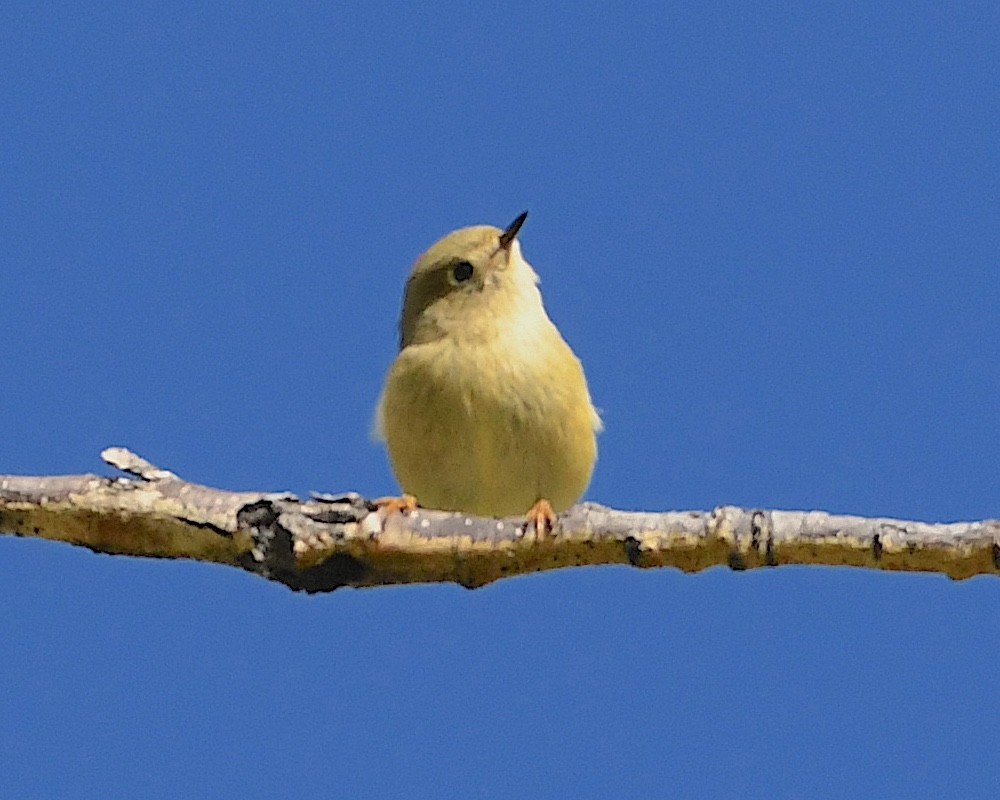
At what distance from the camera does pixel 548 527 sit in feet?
14.0

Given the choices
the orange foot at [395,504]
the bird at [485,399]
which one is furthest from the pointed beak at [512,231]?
the orange foot at [395,504]

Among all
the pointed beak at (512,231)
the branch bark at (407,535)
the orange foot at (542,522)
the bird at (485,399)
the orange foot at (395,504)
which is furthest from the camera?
the pointed beak at (512,231)

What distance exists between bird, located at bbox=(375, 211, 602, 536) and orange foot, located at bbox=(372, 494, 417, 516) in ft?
0.17

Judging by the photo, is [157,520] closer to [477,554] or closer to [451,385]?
[477,554]

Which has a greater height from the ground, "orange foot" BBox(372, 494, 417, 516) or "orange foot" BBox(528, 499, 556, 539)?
"orange foot" BBox(372, 494, 417, 516)

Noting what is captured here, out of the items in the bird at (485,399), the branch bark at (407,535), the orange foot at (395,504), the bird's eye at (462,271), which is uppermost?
the bird's eye at (462,271)

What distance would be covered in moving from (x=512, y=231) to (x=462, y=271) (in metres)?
0.29

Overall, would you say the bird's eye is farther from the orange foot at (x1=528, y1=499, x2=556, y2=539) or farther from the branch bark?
the orange foot at (x1=528, y1=499, x2=556, y2=539)

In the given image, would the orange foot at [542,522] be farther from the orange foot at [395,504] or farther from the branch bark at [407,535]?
the orange foot at [395,504]

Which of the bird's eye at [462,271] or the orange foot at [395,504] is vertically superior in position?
the bird's eye at [462,271]

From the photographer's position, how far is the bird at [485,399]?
5496mm

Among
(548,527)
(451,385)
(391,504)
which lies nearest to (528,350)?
(451,385)

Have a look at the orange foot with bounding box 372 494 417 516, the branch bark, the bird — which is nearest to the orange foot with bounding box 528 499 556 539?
the branch bark

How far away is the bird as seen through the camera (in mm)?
5496
